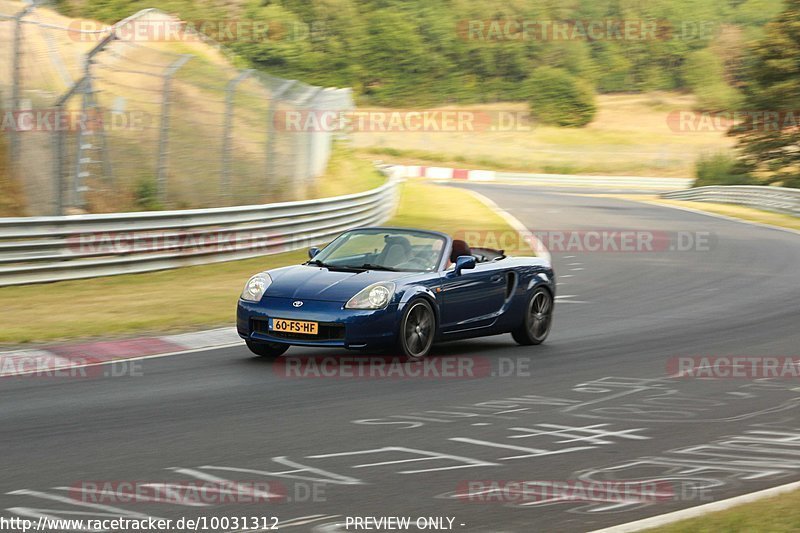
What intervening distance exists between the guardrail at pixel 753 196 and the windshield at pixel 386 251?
28.5m

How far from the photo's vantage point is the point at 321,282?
10.7 m

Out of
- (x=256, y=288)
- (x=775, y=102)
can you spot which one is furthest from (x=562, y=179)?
(x=256, y=288)

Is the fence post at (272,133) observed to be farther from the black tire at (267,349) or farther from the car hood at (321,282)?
the black tire at (267,349)

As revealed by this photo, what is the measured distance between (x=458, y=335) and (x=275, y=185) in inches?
498

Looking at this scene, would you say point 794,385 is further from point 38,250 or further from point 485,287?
point 38,250

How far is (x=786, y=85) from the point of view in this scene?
47.6 metres

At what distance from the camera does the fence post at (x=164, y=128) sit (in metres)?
18.7

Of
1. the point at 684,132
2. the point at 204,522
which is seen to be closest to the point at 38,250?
the point at 204,522

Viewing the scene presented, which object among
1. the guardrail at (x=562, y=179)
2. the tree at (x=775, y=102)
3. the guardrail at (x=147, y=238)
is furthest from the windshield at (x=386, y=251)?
the guardrail at (x=562, y=179)

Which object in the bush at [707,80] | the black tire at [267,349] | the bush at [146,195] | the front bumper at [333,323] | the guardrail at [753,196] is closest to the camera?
the front bumper at [333,323]

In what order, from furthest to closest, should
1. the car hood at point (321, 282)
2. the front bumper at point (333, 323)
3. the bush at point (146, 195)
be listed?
the bush at point (146, 195) < the car hood at point (321, 282) < the front bumper at point (333, 323)

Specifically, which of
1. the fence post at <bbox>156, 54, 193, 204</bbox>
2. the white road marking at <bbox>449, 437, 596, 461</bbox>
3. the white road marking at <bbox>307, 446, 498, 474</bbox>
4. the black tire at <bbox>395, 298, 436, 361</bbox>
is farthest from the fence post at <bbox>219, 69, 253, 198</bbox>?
the white road marking at <bbox>307, 446, 498, 474</bbox>

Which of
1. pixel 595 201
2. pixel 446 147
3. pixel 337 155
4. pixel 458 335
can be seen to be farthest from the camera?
pixel 446 147

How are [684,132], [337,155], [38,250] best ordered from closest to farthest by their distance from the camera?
[38,250] < [337,155] < [684,132]
